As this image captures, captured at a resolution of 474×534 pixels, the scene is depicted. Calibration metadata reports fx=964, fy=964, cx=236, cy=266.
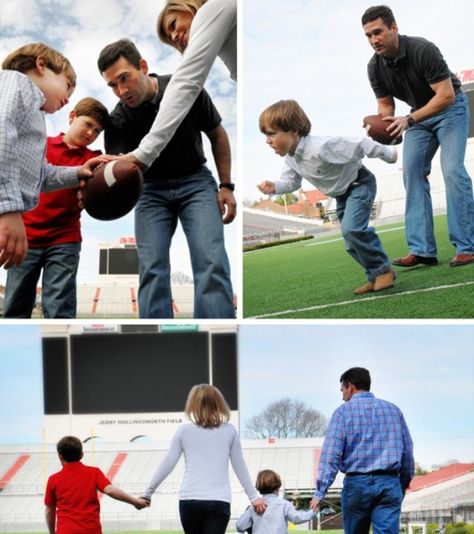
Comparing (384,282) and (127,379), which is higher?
(384,282)

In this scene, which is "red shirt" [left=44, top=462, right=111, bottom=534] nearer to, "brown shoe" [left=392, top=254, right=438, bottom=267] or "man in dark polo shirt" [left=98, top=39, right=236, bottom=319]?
"man in dark polo shirt" [left=98, top=39, right=236, bottom=319]

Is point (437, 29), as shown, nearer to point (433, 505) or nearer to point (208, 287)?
point (208, 287)

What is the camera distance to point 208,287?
12.5 feet

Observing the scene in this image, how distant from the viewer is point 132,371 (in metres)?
4.45

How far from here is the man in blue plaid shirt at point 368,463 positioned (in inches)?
115

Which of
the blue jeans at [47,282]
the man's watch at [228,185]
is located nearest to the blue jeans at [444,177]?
the man's watch at [228,185]

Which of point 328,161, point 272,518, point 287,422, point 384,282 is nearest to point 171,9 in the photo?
point 328,161

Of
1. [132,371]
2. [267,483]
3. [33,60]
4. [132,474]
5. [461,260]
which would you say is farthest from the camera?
[132,474]

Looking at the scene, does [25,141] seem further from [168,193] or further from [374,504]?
[374,504]

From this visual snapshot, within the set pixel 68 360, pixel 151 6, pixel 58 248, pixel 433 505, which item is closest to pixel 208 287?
pixel 58 248

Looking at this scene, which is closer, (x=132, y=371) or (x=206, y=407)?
(x=206, y=407)

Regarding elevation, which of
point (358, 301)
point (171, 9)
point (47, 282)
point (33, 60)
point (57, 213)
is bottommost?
point (358, 301)

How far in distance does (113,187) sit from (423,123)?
1329 mm

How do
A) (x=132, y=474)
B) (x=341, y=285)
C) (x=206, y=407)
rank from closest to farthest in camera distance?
(x=206, y=407) < (x=341, y=285) < (x=132, y=474)
